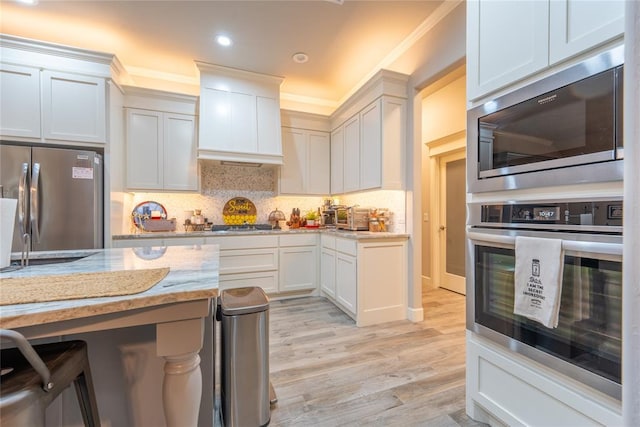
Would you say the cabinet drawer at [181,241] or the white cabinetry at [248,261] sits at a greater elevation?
the cabinet drawer at [181,241]

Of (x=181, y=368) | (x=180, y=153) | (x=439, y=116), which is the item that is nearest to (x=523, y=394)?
(x=181, y=368)

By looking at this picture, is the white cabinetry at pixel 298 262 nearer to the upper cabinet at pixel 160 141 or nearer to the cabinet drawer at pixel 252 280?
the cabinet drawer at pixel 252 280

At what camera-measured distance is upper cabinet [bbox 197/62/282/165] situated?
11.2 feet

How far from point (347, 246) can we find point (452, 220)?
205 cm

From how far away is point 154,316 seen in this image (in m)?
0.84

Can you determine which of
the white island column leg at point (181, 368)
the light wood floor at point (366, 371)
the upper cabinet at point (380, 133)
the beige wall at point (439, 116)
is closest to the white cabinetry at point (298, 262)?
the light wood floor at point (366, 371)

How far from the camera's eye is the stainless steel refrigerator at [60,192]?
247 centimetres

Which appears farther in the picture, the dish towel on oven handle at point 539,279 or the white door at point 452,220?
the white door at point 452,220

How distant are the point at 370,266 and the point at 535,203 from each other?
Result: 179 cm

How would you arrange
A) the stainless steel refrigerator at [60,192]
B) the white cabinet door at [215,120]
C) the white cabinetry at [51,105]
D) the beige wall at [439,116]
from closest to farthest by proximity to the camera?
the stainless steel refrigerator at [60,192]
the white cabinetry at [51,105]
the white cabinet door at [215,120]
the beige wall at [439,116]

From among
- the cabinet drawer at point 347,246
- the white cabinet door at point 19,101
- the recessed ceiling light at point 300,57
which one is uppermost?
the recessed ceiling light at point 300,57

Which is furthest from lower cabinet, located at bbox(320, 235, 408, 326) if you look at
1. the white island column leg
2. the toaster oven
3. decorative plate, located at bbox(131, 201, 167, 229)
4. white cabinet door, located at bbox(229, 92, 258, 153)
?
decorative plate, located at bbox(131, 201, 167, 229)

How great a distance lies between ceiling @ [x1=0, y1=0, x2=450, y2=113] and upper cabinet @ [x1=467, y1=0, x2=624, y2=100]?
1411 millimetres

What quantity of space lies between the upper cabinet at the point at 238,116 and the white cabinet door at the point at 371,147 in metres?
1.18
